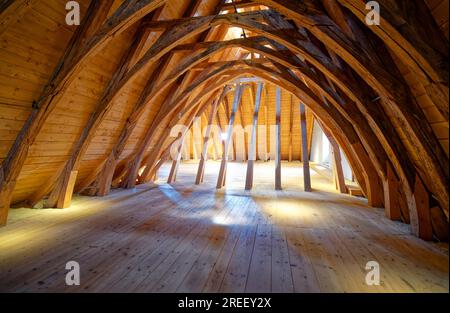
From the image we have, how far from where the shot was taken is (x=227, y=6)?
17.0 feet

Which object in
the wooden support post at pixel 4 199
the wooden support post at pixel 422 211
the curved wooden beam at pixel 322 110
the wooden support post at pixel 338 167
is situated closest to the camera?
the wooden support post at pixel 422 211

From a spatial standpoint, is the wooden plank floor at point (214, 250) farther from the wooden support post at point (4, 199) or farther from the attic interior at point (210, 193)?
the wooden support post at point (4, 199)

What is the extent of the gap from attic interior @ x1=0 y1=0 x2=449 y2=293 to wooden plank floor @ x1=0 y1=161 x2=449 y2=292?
0.07 ft

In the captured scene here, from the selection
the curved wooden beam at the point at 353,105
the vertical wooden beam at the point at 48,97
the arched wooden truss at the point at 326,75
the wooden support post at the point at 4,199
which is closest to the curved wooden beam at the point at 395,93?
the arched wooden truss at the point at 326,75

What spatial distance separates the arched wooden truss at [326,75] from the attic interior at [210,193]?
19 mm

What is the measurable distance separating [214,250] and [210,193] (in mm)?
3327

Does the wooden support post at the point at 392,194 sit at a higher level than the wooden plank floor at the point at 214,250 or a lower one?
higher

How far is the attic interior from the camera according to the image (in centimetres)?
190

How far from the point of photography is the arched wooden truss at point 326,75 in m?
1.78

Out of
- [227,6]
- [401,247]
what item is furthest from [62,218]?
[227,6]

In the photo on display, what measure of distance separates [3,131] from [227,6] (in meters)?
5.11

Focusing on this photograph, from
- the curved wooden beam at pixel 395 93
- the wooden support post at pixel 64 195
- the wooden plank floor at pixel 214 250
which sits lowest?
the wooden plank floor at pixel 214 250

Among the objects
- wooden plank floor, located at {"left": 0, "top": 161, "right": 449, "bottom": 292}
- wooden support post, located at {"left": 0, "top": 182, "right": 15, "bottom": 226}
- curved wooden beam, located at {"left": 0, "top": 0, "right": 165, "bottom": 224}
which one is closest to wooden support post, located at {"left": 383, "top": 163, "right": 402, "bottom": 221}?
wooden plank floor, located at {"left": 0, "top": 161, "right": 449, "bottom": 292}
